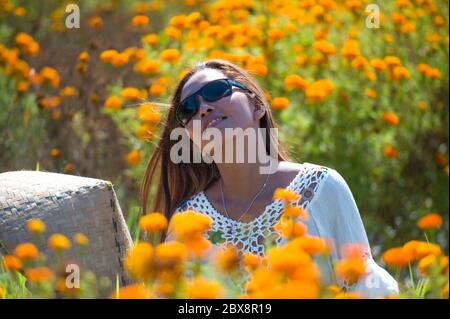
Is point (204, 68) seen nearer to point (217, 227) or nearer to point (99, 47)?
point (217, 227)

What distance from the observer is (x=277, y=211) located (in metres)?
2.51

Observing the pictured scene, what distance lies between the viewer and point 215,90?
257cm

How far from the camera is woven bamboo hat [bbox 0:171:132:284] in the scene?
2334 millimetres

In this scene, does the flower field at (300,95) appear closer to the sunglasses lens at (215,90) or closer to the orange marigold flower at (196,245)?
the sunglasses lens at (215,90)

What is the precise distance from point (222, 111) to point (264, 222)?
0.37m

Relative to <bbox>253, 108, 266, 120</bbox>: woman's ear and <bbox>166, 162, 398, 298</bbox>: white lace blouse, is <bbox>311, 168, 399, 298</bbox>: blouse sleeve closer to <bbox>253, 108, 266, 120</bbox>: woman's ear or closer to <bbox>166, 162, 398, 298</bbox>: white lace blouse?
<bbox>166, 162, 398, 298</bbox>: white lace blouse

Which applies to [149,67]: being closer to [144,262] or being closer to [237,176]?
[237,176]

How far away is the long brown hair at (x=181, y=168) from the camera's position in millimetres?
2756

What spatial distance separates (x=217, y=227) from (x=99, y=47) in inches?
95.4

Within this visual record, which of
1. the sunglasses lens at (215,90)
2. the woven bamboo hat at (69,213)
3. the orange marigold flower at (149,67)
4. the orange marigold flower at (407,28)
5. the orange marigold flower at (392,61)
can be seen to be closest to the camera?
the woven bamboo hat at (69,213)

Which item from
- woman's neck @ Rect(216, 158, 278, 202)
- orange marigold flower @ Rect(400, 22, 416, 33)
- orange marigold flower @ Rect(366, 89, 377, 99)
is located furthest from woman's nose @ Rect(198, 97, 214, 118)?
orange marigold flower @ Rect(400, 22, 416, 33)

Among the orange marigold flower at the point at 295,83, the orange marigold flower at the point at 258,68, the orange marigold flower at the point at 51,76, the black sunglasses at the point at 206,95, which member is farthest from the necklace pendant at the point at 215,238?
the orange marigold flower at the point at 51,76

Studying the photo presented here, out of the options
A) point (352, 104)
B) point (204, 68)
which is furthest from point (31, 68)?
point (204, 68)

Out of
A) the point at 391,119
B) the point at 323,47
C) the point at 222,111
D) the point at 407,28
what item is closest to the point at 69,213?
the point at 222,111
